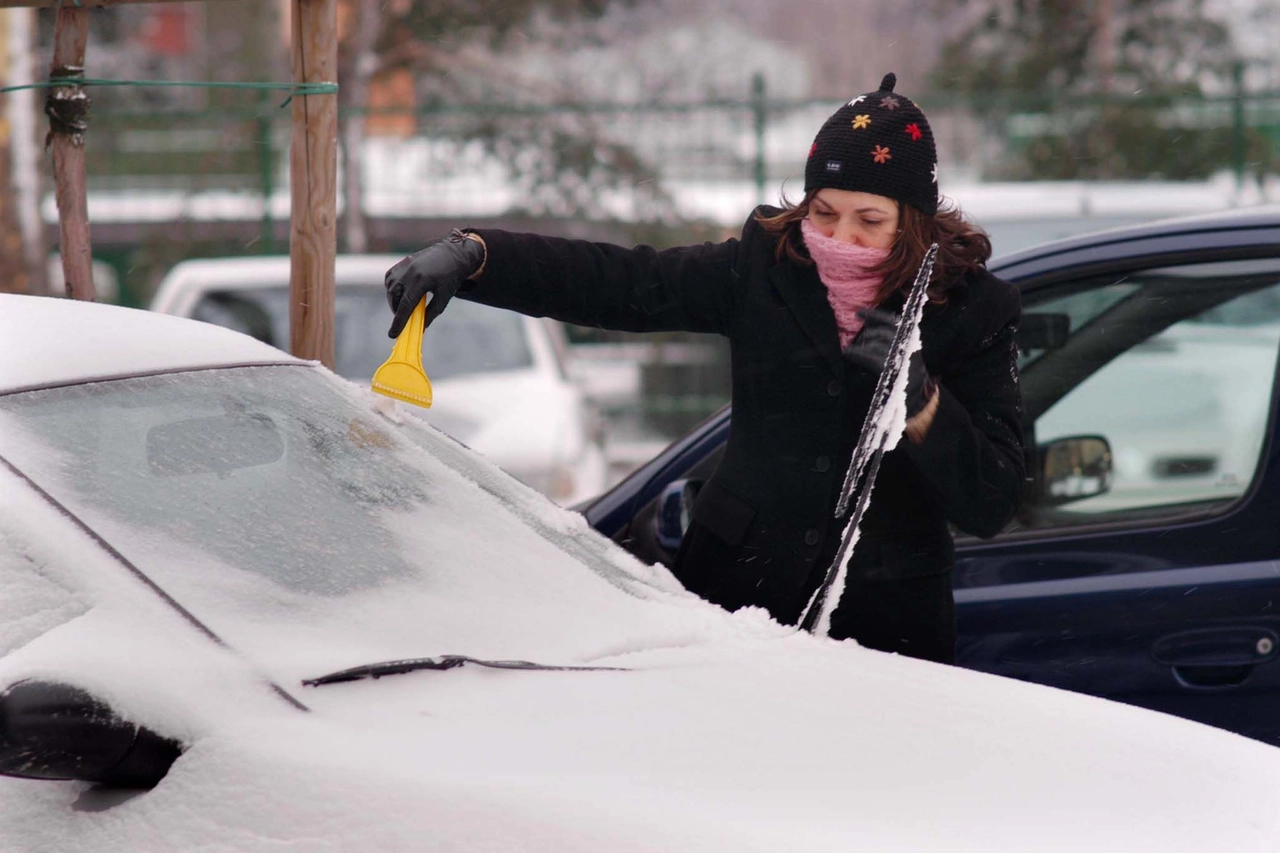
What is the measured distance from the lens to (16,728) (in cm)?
150

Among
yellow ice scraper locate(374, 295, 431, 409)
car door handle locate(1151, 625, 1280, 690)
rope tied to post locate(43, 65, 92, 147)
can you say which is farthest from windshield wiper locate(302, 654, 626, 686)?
rope tied to post locate(43, 65, 92, 147)

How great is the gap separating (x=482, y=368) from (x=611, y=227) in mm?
4077

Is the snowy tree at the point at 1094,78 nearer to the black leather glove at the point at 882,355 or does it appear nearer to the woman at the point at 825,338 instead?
the woman at the point at 825,338

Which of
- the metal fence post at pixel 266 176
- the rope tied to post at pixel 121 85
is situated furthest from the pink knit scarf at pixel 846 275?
the metal fence post at pixel 266 176

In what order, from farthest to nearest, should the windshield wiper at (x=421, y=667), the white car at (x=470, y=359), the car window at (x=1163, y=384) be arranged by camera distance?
the white car at (x=470, y=359), the car window at (x=1163, y=384), the windshield wiper at (x=421, y=667)

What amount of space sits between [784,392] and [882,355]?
0.27 metres

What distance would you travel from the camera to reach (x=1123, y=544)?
2.81 m

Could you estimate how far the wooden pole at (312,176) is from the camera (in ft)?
9.07

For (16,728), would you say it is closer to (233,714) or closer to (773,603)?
(233,714)

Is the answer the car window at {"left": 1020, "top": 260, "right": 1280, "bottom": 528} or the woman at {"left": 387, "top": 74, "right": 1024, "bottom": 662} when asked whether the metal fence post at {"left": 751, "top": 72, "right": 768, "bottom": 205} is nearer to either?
the car window at {"left": 1020, "top": 260, "right": 1280, "bottom": 528}

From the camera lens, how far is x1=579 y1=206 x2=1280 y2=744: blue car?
266cm

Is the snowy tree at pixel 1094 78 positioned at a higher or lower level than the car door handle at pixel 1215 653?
higher

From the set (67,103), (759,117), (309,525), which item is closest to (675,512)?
(309,525)

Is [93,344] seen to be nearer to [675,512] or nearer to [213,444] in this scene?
[213,444]
